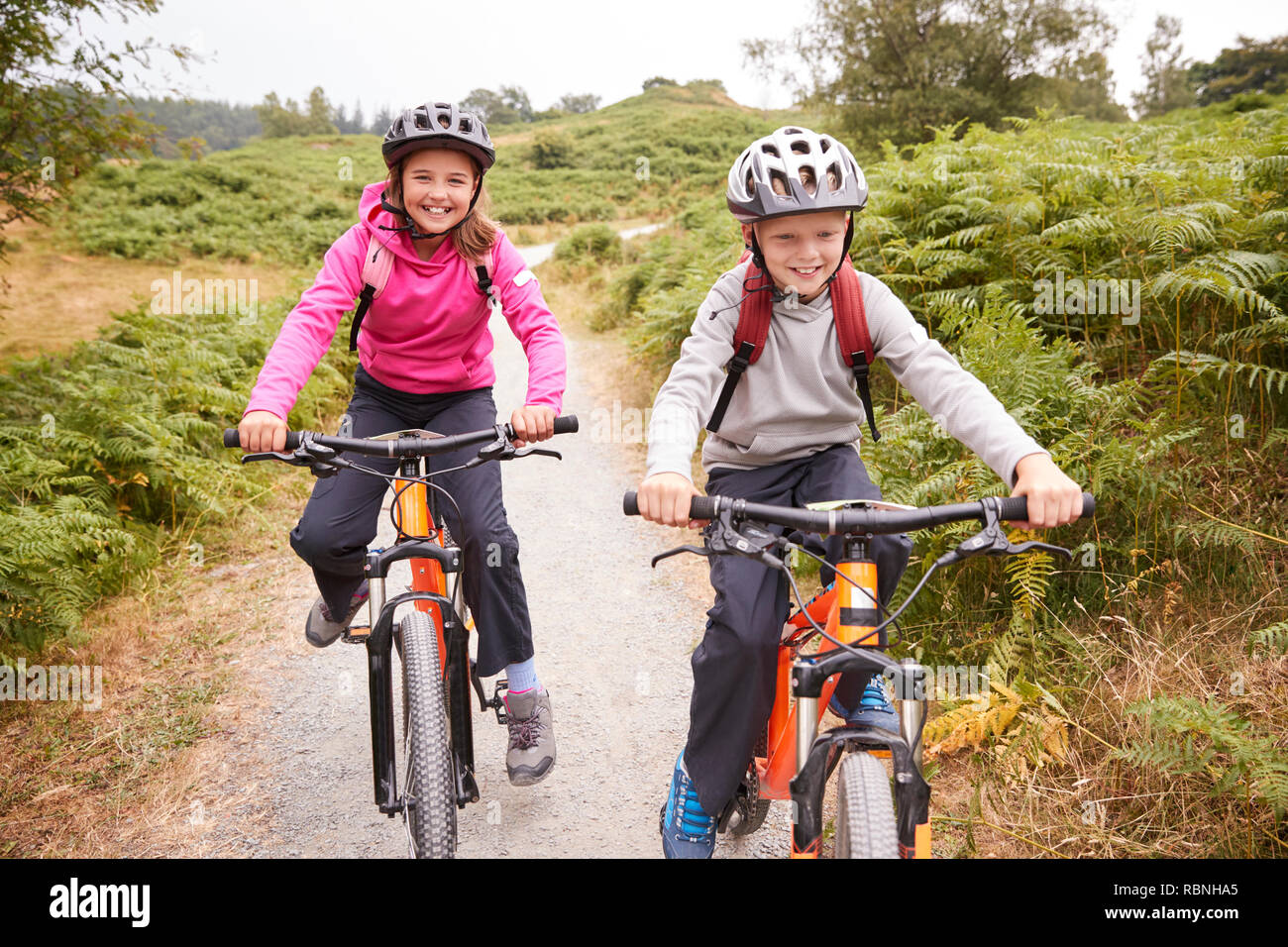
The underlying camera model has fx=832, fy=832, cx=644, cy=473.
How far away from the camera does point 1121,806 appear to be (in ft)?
10.6

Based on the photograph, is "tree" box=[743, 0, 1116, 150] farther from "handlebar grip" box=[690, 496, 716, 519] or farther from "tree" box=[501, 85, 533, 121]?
"tree" box=[501, 85, 533, 121]

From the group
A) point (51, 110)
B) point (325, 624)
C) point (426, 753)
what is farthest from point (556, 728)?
point (51, 110)

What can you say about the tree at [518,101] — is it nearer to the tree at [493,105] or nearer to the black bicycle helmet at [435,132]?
the tree at [493,105]

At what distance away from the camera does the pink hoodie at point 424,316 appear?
3.36 meters

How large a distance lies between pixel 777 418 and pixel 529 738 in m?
1.87

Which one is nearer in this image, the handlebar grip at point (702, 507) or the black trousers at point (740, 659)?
the handlebar grip at point (702, 507)

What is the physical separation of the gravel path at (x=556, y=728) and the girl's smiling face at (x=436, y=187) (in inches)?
98.9

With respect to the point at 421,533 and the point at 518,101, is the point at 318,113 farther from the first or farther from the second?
the point at 421,533

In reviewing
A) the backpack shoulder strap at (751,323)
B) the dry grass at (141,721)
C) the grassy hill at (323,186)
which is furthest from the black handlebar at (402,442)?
the grassy hill at (323,186)

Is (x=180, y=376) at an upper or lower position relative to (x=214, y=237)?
lower

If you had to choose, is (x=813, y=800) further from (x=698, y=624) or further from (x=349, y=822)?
(x=698, y=624)

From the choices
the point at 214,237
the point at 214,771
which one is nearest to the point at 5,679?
the point at 214,771

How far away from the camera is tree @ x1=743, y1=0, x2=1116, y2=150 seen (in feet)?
64.4

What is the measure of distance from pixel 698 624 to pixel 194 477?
4.14 meters
